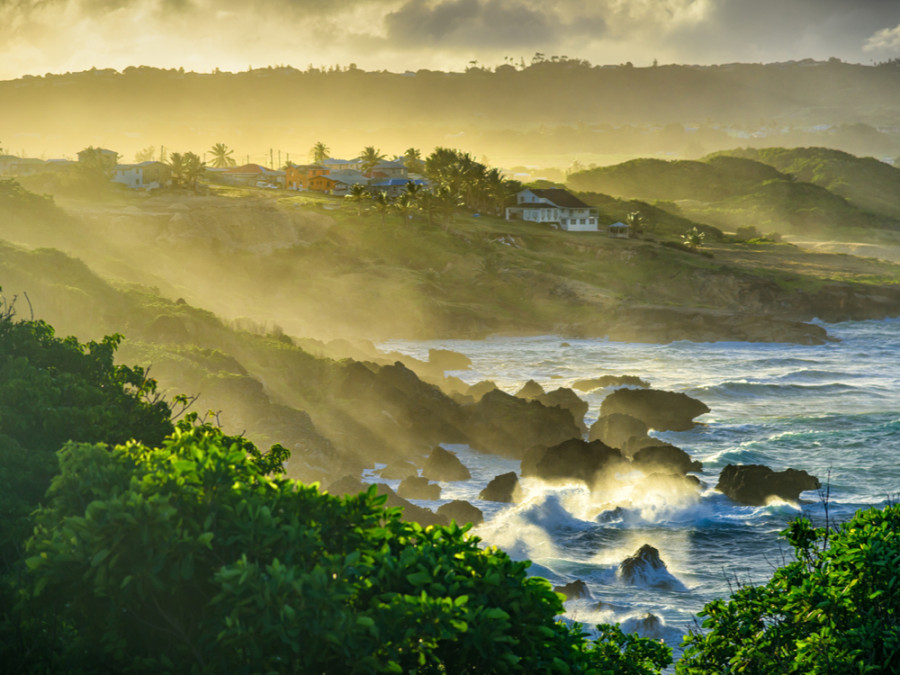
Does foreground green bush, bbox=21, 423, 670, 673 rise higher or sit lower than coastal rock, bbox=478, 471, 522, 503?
higher

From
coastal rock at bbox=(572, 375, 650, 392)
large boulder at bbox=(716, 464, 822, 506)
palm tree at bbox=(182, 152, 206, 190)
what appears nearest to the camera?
large boulder at bbox=(716, 464, 822, 506)

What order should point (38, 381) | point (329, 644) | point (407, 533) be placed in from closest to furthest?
point (329, 644) < point (407, 533) < point (38, 381)

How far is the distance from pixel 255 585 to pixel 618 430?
3826 centimetres

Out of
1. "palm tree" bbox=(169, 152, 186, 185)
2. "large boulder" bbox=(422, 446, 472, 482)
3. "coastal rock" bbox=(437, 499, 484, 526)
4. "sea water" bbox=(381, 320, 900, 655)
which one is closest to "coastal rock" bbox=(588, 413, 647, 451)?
"sea water" bbox=(381, 320, 900, 655)

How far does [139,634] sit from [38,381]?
29.8 feet

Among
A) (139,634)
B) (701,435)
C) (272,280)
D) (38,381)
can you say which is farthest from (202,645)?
(272,280)

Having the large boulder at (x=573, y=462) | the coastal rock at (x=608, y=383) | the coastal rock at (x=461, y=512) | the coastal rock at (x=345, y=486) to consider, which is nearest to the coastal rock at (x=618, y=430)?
the large boulder at (x=573, y=462)

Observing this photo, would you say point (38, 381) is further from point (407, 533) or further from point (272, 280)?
point (272, 280)

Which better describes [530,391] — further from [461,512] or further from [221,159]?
[221,159]

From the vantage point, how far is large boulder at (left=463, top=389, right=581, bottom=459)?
43.2 m

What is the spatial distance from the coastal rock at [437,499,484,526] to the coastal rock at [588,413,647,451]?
1307 cm

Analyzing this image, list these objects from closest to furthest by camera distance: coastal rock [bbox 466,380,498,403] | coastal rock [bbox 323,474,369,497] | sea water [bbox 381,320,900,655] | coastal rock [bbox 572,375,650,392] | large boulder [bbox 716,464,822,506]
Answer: sea water [bbox 381,320,900,655]
coastal rock [bbox 323,474,369,497]
large boulder [bbox 716,464,822,506]
coastal rock [bbox 466,380,498,403]
coastal rock [bbox 572,375,650,392]

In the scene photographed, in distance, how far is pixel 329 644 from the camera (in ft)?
27.0

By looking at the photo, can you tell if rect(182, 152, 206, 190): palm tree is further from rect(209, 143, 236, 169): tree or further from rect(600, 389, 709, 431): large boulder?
rect(600, 389, 709, 431): large boulder
